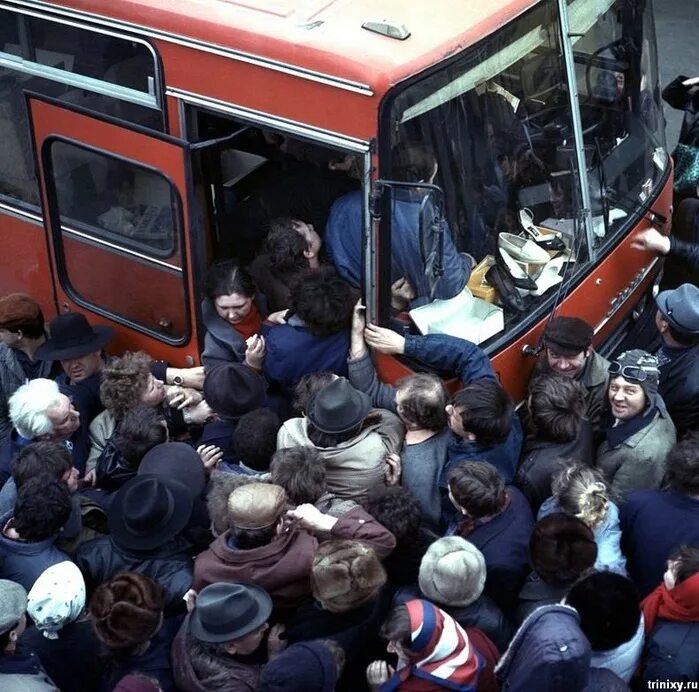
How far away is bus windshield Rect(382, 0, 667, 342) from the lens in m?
4.27

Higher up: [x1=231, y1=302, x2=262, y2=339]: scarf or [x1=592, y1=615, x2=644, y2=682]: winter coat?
[x1=231, y1=302, x2=262, y2=339]: scarf

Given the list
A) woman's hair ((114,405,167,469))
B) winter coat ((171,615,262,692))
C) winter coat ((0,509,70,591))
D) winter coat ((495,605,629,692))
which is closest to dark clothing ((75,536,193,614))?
winter coat ((0,509,70,591))

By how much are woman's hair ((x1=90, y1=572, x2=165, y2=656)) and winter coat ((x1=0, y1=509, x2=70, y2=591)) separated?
0.42 m

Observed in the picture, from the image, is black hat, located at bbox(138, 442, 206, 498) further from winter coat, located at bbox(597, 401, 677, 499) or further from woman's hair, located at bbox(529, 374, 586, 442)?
winter coat, located at bbox(597, 401, 677, 499)

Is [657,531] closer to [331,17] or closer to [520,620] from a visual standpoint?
[520,620]

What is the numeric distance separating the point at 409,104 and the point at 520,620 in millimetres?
2022

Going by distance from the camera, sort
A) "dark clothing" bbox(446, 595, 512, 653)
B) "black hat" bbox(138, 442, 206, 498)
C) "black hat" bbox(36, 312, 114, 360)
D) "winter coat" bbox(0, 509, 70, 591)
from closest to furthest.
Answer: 1. "dark clothing" bbox(446, 595, 512, 653)
2. "winter coat" bbox(0, 509, 70, 591)
3. "black hat" bbox(138, 442, 206, 498)
4. "black hat" bbox(36, 312, 114, 360)

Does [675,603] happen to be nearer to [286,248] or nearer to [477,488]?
[477,488]

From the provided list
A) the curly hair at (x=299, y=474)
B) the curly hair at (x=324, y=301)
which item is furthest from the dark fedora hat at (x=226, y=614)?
the curly hair at (x=324, y=301)

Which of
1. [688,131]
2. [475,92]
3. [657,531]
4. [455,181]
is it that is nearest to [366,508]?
[657,531]

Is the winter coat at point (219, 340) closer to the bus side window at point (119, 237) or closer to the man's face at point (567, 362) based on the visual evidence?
the bus side window at point (119, 237)

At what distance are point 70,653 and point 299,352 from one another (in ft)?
5.35

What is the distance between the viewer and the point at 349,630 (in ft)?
12.0

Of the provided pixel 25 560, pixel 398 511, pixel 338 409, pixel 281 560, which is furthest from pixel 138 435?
pixel 398 511
